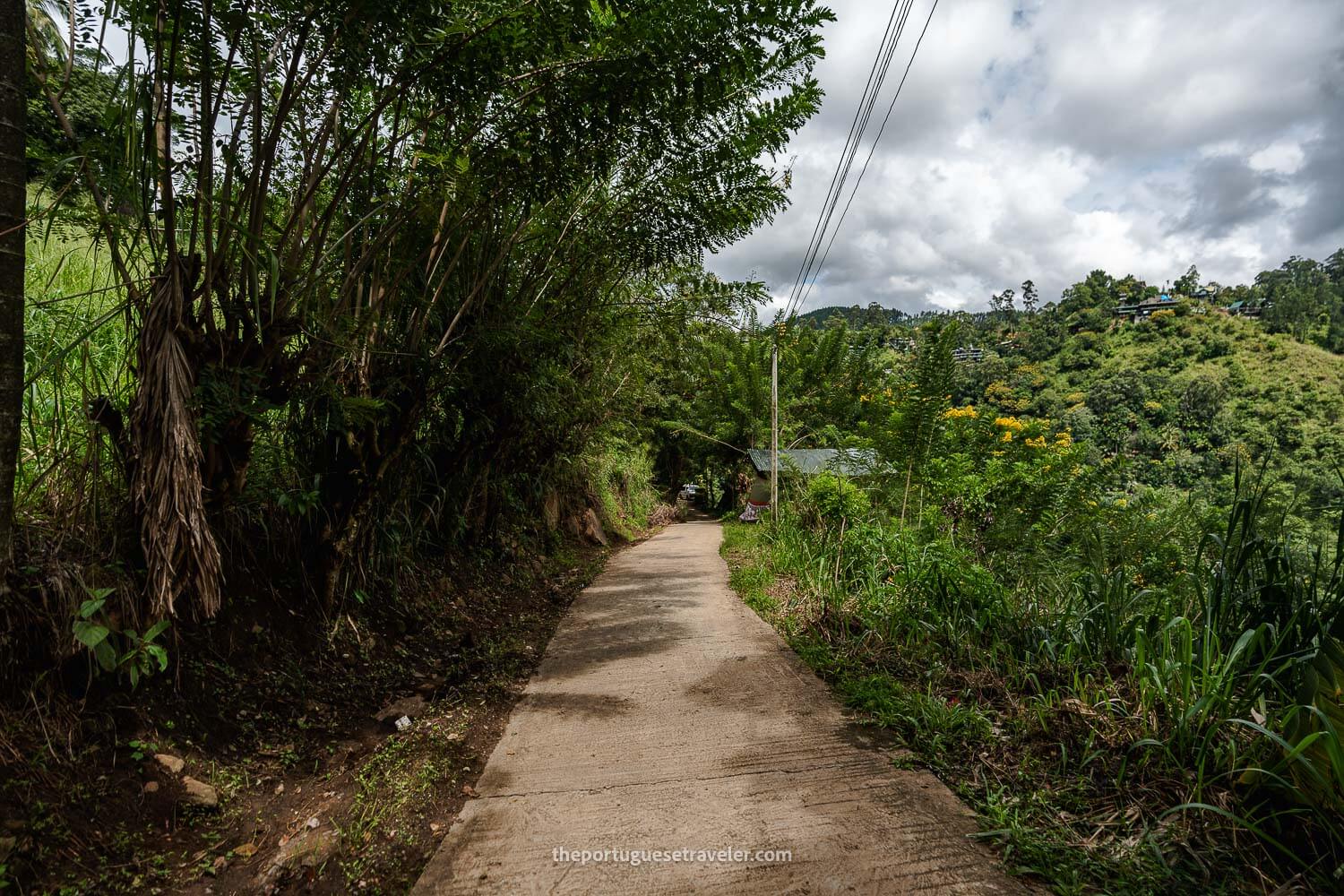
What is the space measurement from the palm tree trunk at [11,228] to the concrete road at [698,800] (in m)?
1.87

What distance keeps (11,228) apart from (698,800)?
2.94m

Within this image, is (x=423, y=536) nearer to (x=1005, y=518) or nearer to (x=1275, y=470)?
(x=1005, y=518)

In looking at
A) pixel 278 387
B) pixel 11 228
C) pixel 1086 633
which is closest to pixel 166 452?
pixel 278 387

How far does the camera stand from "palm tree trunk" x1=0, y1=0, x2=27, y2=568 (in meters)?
1.64

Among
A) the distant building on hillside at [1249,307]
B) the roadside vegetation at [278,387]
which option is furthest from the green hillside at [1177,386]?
the roadside vegetation at [278,387]

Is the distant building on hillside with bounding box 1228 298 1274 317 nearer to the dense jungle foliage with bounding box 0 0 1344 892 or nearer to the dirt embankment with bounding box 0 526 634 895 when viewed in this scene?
Answer: the dense jungle foliage with bounding box 0 0 1344 892

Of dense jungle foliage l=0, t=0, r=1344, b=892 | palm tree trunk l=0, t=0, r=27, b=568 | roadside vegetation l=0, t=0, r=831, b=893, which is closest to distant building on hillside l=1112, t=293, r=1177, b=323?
dense jungle foliage l=0, t=0, r=1344, b=892

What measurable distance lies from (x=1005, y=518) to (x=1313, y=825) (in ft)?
11.6

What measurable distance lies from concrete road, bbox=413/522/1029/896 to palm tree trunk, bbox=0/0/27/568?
6.14 ft

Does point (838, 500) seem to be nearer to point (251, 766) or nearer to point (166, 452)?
point (251, 766)

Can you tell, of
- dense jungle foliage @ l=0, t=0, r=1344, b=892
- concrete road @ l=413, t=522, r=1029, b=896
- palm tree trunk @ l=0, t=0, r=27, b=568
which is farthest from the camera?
dense jungle foliage @ l=0, t=0, r=1344, b=892

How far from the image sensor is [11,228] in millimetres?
1638

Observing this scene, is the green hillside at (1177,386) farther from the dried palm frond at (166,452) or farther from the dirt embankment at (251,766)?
the dried palm frond at (166,452)

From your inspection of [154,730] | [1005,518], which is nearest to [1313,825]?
[1005,518]
